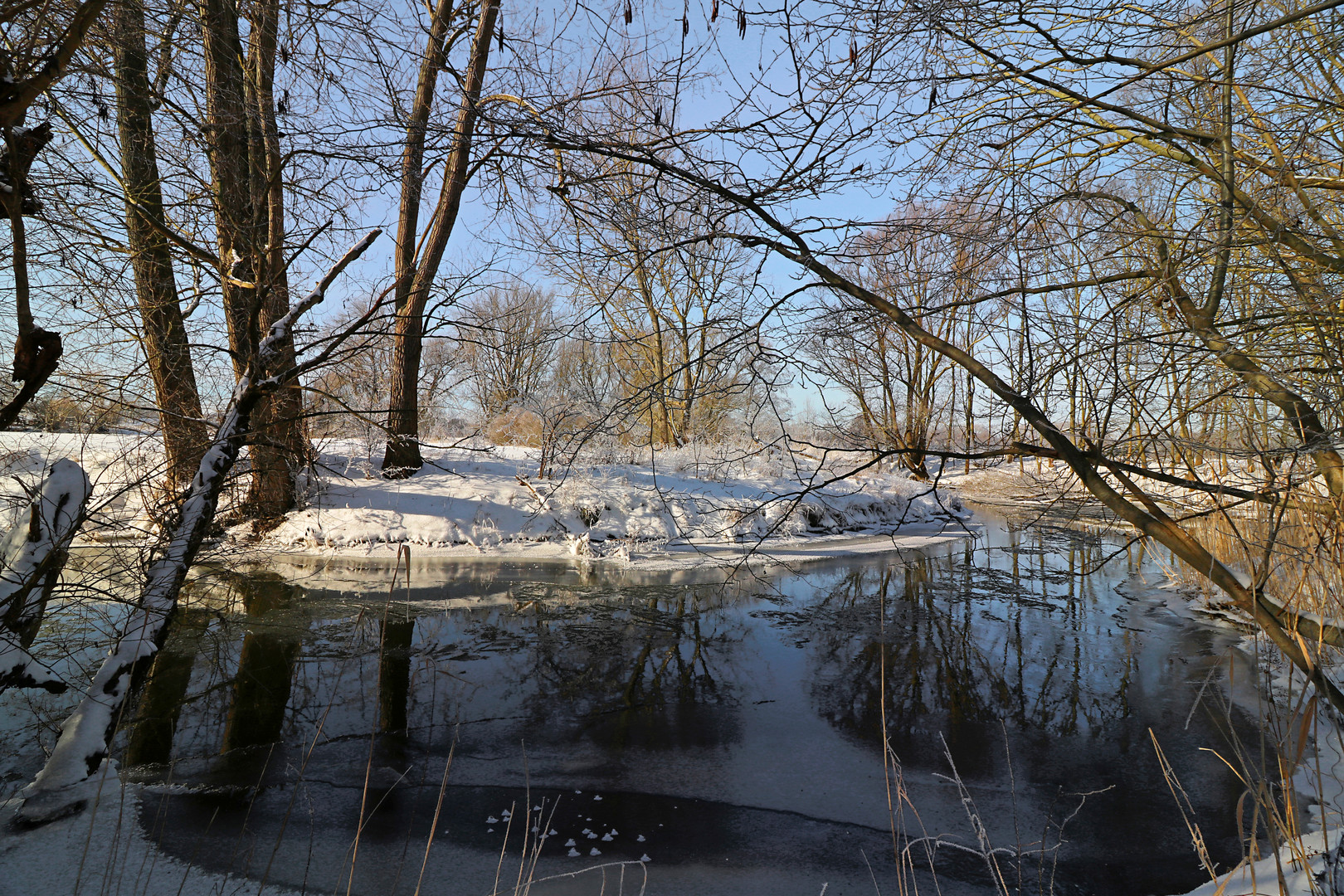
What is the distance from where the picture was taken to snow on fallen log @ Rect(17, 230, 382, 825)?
363 cm

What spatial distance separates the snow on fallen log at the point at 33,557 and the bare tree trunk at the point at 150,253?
1.04 metres

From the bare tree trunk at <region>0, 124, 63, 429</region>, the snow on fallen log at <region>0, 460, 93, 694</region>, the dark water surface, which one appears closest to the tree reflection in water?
the dark water surface

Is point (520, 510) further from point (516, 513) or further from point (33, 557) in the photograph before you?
point (33, 557)

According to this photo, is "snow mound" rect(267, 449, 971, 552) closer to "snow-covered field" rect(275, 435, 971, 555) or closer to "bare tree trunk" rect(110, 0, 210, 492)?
"snow-covered field" rect(275, 435, 971, 555)

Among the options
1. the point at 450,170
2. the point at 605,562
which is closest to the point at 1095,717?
the point at 450,170

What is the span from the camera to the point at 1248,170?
3676 millimetres

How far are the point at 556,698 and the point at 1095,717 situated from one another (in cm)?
393

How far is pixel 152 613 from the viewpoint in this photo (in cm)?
405

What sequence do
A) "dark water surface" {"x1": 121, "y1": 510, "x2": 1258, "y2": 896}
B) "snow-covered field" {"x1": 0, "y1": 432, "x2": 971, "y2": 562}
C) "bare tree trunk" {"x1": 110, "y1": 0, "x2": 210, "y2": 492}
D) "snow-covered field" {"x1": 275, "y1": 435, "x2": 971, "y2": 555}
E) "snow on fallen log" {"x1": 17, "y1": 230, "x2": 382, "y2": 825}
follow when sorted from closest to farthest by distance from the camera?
"dark water surface" {"x1": 121, "y1": 510, "x2": 1258, "y2": 896}
"snow on fallen log" {"x1": 17, "y1": 230, "x2": 382, "y2": 825}
"bare tree trunk" {"x1": 110, "y1": 0, "x2": 210, "y2": 492}
"snow-covered field" {"x1": 0, "y1": 432, "x2": 971, "y2": 562}
"snow-covered field" {"x1": 275, "y1": 435, "x2": 971, "y2": 555}

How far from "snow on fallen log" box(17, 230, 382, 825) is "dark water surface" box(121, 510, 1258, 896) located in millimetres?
418

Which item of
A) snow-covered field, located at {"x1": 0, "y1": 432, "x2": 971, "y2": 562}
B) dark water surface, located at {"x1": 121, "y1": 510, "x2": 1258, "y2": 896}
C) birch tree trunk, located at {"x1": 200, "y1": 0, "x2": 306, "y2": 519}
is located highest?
birch tree trunk, located at {"x1": 200, "y1": 0, "x2": 306, "y2": 519}

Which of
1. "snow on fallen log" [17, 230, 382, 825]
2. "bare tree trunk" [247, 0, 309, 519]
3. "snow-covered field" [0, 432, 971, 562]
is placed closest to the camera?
"snow on fallen log" [17, 230, 382, 825]

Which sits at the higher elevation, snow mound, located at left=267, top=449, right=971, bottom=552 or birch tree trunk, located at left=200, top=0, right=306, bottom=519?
birch tree trunk, located at left=200, top=0, right=306, bottom=519

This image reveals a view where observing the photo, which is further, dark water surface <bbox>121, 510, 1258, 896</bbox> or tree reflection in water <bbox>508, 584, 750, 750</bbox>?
tree reflection in water <bbox>508, 584, 750, 750</bbox>
